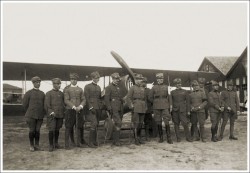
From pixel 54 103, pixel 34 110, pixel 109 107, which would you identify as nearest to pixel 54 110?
pixel 54 103

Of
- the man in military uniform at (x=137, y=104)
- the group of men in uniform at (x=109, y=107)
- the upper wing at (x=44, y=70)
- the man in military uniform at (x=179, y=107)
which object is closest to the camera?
the group of men in uniform at (x=109, y=107)

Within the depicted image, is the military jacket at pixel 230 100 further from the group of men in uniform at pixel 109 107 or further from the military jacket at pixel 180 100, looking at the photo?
the military jacket at pixel 180 100

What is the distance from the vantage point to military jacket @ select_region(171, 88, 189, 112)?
7.23 m

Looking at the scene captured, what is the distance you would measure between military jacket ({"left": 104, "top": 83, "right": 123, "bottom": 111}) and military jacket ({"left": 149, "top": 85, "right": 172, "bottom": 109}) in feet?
3.21

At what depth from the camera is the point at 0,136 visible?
16.1ft

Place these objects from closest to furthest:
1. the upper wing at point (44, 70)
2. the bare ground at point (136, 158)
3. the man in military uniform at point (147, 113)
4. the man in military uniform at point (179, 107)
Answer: the bare ground at point (136, 158)
the man in military uniform at point (179, 107)
the man in military uniform at point (147, 113)
the upper wing at point (44, 70)

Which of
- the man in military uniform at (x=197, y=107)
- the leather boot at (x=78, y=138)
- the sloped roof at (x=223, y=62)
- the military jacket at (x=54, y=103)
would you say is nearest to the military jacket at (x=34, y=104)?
the military jacket at (x=54, y=103)

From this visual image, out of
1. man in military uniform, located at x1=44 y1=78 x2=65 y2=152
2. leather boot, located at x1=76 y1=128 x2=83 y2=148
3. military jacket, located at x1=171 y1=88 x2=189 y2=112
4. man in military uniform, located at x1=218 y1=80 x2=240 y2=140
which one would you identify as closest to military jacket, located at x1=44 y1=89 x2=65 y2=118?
man in military uniform, located at x1=44 y1=78 x2=65 y2=152

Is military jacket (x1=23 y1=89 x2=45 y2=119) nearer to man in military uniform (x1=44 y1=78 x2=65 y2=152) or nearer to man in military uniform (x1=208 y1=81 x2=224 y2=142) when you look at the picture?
man in military uniform (x1=44 y1=78 x2=65 y2=152)

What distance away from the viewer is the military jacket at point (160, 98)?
7.02 metres

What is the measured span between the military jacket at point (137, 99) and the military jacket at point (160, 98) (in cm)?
32

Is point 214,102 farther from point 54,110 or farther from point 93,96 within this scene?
point 54,110

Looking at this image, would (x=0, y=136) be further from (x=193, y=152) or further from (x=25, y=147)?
(x=193, y=152)

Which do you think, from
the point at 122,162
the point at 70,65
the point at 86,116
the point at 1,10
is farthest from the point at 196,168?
the point at 70,65
